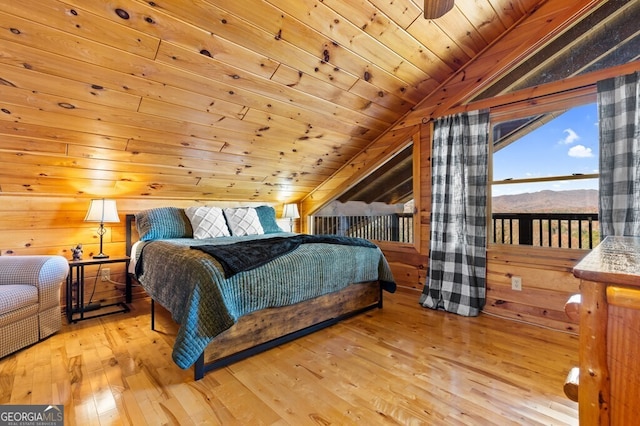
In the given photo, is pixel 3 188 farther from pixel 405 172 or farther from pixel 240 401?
pixel 405 172

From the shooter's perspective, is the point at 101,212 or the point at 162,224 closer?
the point at 101,212

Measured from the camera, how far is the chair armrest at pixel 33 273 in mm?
2145

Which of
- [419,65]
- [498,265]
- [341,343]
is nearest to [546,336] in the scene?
[498,265]

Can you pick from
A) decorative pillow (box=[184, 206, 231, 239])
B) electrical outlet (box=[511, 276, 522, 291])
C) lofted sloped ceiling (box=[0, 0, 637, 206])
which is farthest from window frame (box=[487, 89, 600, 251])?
decorative pillow (box=[184, 206, 231, 239])

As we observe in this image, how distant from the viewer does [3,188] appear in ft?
8.29

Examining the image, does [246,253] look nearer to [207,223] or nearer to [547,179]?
[207,223]

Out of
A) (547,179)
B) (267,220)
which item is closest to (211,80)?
(267,220)

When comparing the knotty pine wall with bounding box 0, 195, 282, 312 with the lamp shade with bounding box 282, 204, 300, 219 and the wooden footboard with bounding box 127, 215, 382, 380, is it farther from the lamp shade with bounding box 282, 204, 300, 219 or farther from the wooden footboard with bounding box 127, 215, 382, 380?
the lamp shade with bounding box 282, 204, 300, 219

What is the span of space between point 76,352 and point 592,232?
4.08 meters

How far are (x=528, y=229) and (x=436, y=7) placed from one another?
252 cm

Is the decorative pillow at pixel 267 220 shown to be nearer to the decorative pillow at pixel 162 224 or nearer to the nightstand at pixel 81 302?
the decorative pillow at pixel 162 224

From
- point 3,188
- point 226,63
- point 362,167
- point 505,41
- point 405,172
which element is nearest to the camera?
point 226,63

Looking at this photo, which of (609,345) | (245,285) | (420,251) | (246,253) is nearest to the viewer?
(609,345)

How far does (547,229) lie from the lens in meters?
2.97
